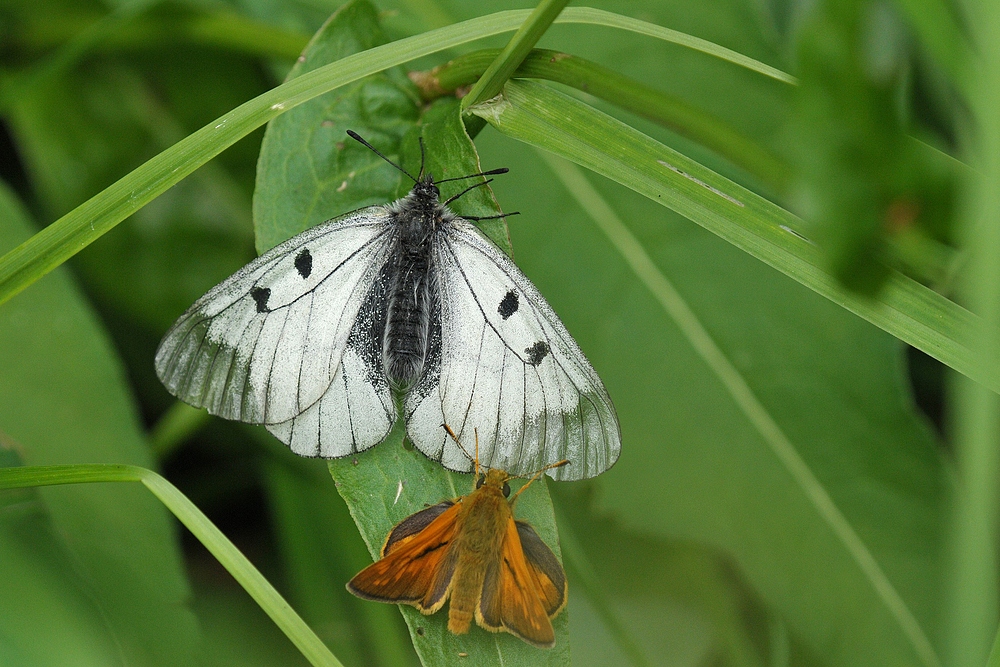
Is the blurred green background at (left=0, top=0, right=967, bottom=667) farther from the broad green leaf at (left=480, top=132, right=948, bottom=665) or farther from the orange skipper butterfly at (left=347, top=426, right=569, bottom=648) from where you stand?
the orange skipper butterfly at (left=347, top=426, right=569, bottom=648)

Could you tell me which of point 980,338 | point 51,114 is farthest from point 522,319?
point 51,114

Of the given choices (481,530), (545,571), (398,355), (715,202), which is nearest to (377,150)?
(398,355)

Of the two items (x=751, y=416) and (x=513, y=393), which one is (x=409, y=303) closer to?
(x=513, y=393)

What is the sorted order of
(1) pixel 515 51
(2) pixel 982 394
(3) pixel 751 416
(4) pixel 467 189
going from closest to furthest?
(2) pixel 982 394 < (1) pixel 515 51 < (4) pixel 467 189 < (3) pixel 751 416

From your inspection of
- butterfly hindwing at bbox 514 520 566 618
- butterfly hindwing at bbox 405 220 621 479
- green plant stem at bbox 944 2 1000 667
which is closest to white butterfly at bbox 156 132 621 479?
butterfly hindwing at bbox 405 220 621 479

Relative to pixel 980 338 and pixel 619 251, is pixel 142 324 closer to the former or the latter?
pixel 619 251

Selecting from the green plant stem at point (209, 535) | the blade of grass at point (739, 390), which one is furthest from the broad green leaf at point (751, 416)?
the green plant stem at point (209, 535)
